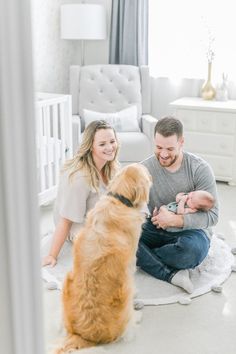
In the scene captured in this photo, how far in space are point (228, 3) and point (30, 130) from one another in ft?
12.8

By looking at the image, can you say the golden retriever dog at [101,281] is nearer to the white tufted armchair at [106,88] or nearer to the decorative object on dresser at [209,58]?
the white tufted armchair at [106,88]

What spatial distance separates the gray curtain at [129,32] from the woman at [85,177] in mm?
2232

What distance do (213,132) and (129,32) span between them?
4.34 feet

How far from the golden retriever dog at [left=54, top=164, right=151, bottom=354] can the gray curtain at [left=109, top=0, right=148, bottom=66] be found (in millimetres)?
2821

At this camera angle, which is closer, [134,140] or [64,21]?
[134,140]

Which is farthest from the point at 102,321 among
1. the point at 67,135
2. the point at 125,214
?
the point at 67,135

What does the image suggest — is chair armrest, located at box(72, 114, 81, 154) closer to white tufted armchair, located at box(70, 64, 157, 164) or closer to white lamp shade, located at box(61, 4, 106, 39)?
white tufted armchair, located at box(70, 64, 157, 164)

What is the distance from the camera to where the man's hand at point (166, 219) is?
7.14 ft

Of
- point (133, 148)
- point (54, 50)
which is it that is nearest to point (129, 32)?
point (54, 50)

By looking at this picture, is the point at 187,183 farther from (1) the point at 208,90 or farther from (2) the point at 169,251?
(1) the point at 208,90

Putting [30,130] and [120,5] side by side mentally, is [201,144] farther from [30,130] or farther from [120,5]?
[30,130]

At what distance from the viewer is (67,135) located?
3320mm

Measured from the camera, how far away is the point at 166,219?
86.3 inches

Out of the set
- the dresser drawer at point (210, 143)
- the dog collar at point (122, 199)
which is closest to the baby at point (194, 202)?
the dog collar at point (122, 199)
